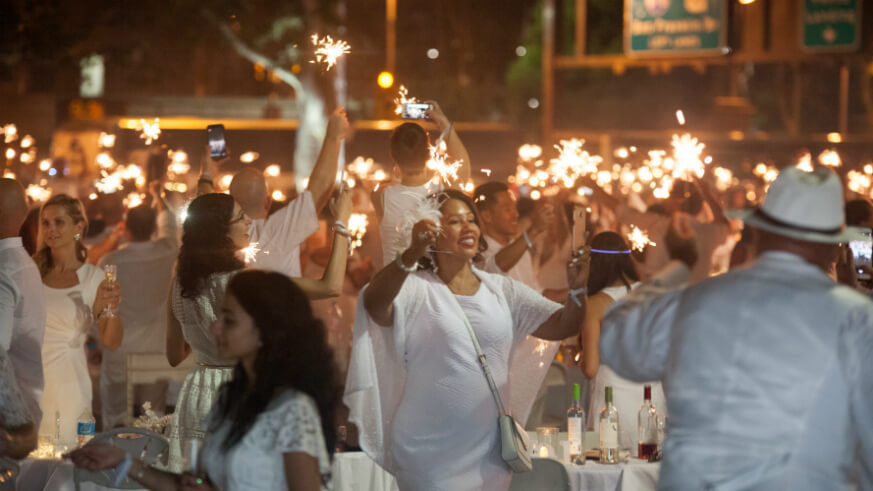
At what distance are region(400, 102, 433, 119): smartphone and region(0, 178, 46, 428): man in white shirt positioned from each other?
7.16 feet

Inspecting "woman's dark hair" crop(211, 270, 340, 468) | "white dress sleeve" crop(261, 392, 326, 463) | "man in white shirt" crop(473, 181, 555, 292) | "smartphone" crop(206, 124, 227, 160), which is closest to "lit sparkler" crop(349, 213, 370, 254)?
"man in white shirt" crop(473, 181, 555, 292)

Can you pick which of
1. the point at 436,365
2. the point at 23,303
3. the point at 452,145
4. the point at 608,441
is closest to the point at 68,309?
the point at 23,303

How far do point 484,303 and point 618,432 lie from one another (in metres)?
1.41

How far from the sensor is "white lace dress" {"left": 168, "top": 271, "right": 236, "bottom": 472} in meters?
4.86

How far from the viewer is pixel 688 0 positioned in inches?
723

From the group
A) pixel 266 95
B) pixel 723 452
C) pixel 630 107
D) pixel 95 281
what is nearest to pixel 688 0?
pixel 95 281

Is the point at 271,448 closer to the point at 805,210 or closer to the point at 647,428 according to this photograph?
the point at 805,210

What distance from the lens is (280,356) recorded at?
141 inches

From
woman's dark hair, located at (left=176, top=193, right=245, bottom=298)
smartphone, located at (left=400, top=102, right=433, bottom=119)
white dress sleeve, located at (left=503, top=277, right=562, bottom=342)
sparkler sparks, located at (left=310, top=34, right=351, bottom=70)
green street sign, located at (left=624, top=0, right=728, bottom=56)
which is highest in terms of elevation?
green street sign, located at (left=624, top=0, right=728, bottom=56)

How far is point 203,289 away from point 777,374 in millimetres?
2576

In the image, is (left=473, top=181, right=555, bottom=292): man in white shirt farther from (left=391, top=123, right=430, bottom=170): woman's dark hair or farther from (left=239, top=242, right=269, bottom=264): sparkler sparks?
(left=239, top=242, right=269, bottom=264): sparkler sparks

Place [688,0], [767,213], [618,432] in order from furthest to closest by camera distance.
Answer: [688,0] < [618,432] < [767,213]

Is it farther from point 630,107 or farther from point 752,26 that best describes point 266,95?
point 752,26

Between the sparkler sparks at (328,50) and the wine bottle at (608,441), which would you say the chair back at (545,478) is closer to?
the wine bottle at (608,441)
